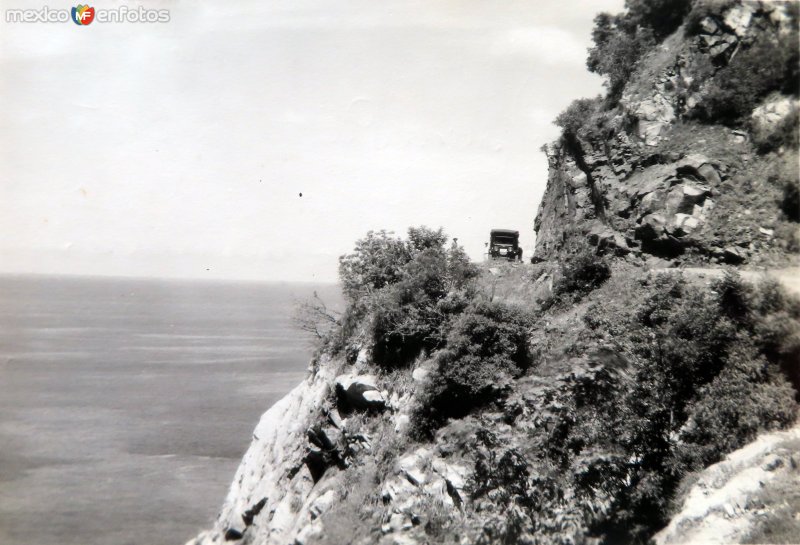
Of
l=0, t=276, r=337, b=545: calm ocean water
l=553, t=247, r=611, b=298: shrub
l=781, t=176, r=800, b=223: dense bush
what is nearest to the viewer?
l=781, t=176, r=800, b=223: dense bush

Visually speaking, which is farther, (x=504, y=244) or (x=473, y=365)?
(x=504, y=244)

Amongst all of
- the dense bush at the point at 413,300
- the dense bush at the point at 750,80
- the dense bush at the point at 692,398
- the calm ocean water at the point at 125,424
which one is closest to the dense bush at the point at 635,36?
the dense bush at the point at 750,80

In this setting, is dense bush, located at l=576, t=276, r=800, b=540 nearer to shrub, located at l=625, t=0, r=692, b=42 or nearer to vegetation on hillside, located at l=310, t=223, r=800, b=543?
vegetation on hillside, located at l=310, t=223, r=800, b=543

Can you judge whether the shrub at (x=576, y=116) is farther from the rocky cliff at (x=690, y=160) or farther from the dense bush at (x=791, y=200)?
the dense bush at (x=791, y=200)

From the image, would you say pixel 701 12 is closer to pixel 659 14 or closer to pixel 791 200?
pixel 659 14

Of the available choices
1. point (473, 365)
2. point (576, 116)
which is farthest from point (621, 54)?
point (473, 365)

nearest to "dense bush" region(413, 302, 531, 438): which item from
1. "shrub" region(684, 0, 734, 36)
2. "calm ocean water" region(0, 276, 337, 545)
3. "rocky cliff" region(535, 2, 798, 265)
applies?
"rocky cliff" region(535, 2, 798, 265)
